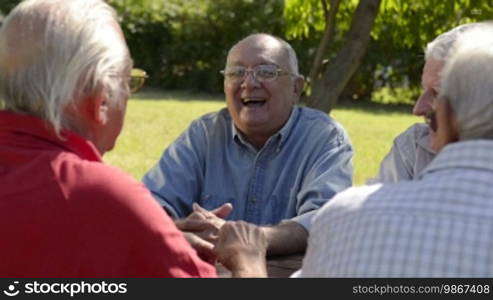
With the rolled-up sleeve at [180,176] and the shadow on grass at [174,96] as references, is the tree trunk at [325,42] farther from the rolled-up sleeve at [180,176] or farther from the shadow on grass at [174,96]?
the shadow on grass at [174,96]

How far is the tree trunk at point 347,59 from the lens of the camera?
6.39 metres

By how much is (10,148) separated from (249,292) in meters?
0.69

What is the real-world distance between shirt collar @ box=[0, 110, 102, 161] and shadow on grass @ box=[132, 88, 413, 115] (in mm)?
17786

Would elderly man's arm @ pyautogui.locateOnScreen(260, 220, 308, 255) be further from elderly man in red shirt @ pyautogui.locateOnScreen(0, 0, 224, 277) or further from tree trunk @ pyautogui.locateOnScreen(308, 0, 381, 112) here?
tree trunk @ pyautogui.locateOnScreen(308, 0, 381, 112)

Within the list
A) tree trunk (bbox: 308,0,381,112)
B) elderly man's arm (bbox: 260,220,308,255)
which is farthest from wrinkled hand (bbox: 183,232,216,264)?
tree trunk (bbox: 308,0,381,112)

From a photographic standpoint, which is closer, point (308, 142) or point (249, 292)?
point (249, 292)

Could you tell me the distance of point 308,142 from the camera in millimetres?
3867

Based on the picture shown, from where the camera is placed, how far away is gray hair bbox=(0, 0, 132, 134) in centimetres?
218

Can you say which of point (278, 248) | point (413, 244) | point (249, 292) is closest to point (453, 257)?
point (413, 244)

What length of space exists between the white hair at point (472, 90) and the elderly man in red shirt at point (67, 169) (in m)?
0.72

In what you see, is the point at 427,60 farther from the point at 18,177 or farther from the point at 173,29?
the point at 173,29

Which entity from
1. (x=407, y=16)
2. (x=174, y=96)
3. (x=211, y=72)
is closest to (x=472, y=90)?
(x=407, y=16)

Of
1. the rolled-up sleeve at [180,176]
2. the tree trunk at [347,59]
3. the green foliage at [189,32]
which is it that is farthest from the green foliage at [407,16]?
the green foliage at [189,32]

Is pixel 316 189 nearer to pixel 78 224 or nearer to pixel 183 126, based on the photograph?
pixel 78 224
